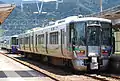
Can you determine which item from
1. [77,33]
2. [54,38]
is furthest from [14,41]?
[77,33]

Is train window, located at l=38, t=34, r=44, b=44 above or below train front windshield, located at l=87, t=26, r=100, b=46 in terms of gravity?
below

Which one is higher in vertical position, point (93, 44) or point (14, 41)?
point (93, 44)

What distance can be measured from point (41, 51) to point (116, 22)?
8709 millimetres

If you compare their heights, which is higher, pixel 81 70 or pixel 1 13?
pixel 1 13

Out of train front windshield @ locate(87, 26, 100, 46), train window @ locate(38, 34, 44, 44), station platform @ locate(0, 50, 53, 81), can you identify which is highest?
train front windshield @ locate(87, 26, 100, 46)

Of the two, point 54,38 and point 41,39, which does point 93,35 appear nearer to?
point 54,38

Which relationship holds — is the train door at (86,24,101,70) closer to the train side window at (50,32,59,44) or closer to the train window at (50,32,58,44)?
the train side window at (50,32,59,44)

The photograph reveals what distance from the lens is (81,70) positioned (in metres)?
20.6

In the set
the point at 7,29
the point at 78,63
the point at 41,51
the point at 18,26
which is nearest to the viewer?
the point at 78,63

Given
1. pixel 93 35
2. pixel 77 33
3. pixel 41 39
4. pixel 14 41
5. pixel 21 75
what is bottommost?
pixel 21 75

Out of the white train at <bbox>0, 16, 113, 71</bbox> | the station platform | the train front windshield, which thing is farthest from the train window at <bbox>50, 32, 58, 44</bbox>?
the train front windshield

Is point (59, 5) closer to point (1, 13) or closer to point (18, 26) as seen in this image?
point (18, 26)

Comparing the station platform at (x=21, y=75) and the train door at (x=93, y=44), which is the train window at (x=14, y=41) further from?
the train door at (x=93, y=44)

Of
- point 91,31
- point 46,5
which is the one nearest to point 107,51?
point 91,31
